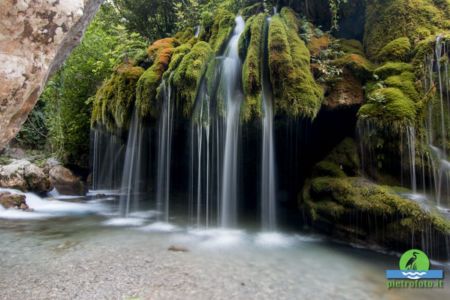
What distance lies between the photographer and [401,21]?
684 centimetres

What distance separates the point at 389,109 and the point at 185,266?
4523mm

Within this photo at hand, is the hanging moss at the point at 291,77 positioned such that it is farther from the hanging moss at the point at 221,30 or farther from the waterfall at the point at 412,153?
the waterfall at the point at 412,153

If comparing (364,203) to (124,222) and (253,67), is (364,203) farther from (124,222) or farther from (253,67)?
(124,222)

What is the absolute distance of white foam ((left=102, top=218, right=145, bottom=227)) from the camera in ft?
22.2

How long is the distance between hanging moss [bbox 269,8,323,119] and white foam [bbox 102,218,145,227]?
13.5 ft

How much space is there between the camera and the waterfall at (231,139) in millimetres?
6328

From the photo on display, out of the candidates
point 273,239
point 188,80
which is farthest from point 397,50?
point 273,239

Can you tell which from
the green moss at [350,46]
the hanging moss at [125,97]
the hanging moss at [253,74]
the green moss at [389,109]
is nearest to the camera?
the green moss at [389,109]

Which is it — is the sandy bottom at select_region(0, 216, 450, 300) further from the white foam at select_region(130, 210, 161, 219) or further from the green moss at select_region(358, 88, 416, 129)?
the green moss at select_region(358, 88, 416, 129)

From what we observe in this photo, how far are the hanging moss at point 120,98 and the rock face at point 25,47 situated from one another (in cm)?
510

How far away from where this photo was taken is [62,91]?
42.3ft

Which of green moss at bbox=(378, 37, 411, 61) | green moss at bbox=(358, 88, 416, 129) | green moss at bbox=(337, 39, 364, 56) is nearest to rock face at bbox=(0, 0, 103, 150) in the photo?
green moss at bbox=(358, 88, 416, 129)

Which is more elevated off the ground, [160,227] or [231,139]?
[231,139]

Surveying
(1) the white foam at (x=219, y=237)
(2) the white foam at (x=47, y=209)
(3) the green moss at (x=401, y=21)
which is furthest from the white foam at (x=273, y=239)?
(2) the white foam at (x=47, y=209)
